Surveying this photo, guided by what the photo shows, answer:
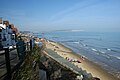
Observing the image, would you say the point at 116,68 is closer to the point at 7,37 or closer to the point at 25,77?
the point at 7,37

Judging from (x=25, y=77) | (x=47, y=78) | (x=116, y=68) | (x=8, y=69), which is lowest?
(x=116, y=68)

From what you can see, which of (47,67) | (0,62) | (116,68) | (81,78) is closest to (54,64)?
(47,67)

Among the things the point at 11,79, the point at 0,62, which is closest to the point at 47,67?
the point at 0,62

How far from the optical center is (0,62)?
5668mm

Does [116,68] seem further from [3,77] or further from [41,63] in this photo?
[3,77]

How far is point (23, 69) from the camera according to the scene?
5156mm

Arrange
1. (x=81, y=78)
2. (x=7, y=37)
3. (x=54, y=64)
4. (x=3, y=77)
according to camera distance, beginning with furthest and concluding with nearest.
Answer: (x=7, y=37), (x=54, y=64), (x=81, y=78), (x=3, y=77)

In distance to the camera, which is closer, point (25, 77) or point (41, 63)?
point (25, 77)

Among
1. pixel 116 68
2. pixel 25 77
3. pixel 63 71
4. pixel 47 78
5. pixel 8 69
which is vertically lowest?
pixel 116 68

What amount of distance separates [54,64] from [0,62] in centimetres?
368

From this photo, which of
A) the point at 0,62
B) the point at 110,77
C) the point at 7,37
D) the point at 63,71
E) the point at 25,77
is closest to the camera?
the point at 25,77

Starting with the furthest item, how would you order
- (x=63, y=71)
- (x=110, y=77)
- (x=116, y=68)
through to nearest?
(x=116, y=68)
(x=110, y=77)
(x=63, y=71)

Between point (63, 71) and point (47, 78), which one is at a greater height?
point (63, 71)

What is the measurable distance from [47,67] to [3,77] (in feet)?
16.6
